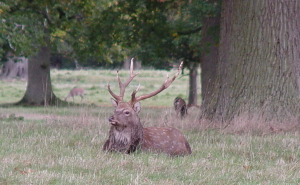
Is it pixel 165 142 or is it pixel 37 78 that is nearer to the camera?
pixel 165 142

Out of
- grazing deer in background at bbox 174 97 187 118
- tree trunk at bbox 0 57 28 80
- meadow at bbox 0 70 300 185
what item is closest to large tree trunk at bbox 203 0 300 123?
meadow at bbox 0 70 300 185

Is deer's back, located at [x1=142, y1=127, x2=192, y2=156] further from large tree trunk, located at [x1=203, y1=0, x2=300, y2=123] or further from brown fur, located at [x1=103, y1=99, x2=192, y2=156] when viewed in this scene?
large tree trunk, located at [x1=203, y1=0, x2=300, y2=123]

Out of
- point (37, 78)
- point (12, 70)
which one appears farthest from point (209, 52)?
point (12, 70)

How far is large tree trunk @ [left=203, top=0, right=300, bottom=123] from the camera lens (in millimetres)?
11594

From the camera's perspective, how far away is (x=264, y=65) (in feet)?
38.6

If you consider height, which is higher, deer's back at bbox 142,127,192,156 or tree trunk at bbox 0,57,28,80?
tree trunk at bbox 0,57,28,80

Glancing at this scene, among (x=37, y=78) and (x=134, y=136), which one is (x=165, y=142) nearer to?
(x=134, y=136)

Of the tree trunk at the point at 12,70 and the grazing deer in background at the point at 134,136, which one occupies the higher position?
the tree trunk at the point at 12,70

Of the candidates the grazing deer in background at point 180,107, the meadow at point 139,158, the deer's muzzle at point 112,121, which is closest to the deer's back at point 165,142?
the meadow at point 139,158

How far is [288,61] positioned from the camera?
38.5ft

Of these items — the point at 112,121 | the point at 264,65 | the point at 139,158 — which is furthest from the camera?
the point at 264,65

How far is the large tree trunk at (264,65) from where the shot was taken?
1159cm

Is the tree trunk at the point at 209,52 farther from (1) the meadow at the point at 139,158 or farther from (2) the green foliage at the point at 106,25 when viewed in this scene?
(1) the meadow at the point at 139,158

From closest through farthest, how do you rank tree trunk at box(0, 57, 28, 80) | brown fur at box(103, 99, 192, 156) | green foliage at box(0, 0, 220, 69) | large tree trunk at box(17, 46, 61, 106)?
brown fur at box(103, 99, 192, 156)
green foliage at box(0, 0, 220, 69)
large tree trunk at box(17, 46, 61, 106)
tree trunk at box(0, 57, 28, 80)
